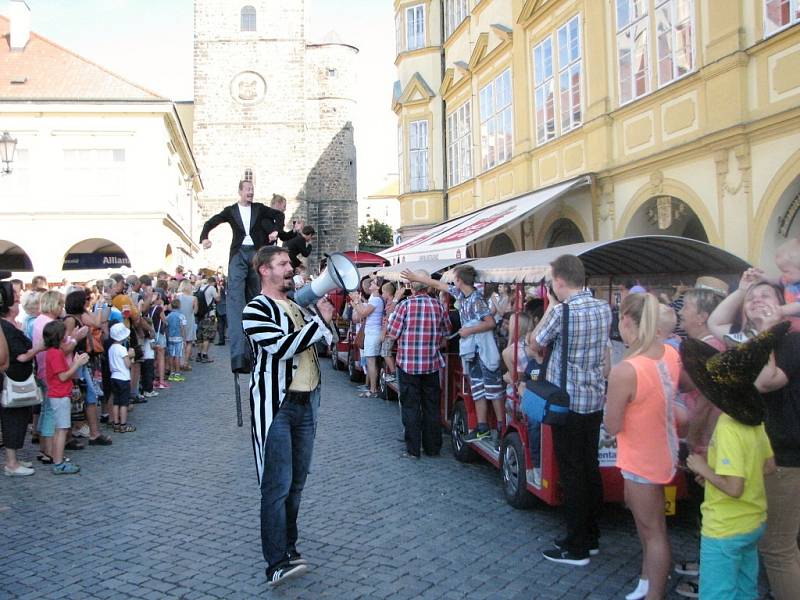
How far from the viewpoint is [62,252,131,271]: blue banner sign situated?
32062 millimetres

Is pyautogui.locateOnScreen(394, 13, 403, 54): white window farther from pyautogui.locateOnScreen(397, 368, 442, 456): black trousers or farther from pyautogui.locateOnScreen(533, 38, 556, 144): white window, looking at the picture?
pyautogui.locateOnScreen(397, 368, 442, 456): black trousers

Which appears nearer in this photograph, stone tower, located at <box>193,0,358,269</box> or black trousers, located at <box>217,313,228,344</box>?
black trousers, located at <box>217,313,228,344</box>

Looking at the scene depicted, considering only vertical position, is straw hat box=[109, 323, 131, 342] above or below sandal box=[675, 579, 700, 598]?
above

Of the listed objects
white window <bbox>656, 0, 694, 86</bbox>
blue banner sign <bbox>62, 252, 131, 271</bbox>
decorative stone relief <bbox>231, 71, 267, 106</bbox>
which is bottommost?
blue banner sign <bbox>62, 252, 131, 271</bbox>

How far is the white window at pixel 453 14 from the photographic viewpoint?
21.1m

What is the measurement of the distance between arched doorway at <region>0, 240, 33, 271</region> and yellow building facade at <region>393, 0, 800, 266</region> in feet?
64.1

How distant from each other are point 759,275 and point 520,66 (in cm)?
1303

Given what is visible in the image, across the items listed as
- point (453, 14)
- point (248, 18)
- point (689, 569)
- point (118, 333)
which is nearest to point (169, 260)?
point (453, 14)

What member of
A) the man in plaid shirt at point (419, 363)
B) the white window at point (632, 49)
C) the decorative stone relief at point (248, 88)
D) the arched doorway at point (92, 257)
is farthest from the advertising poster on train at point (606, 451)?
the decorative stone relief at point (248, 88)

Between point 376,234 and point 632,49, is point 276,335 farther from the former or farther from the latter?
point 376,234

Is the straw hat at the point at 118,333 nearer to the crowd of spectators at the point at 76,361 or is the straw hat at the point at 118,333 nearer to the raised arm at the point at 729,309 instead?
Answer: the crowd of spectators at the point at 76,361

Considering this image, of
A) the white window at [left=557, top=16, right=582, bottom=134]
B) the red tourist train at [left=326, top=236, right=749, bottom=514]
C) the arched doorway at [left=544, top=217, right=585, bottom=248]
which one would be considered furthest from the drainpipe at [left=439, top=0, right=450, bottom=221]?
the red tourist train at [left=326, top=236, right=749, bottom=514]

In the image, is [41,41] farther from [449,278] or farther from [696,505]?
[696,505]

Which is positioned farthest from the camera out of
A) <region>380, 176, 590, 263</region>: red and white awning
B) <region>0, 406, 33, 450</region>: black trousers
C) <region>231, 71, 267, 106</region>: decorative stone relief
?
<region>231, 71, 267, 106</region>: decorative stone relief
